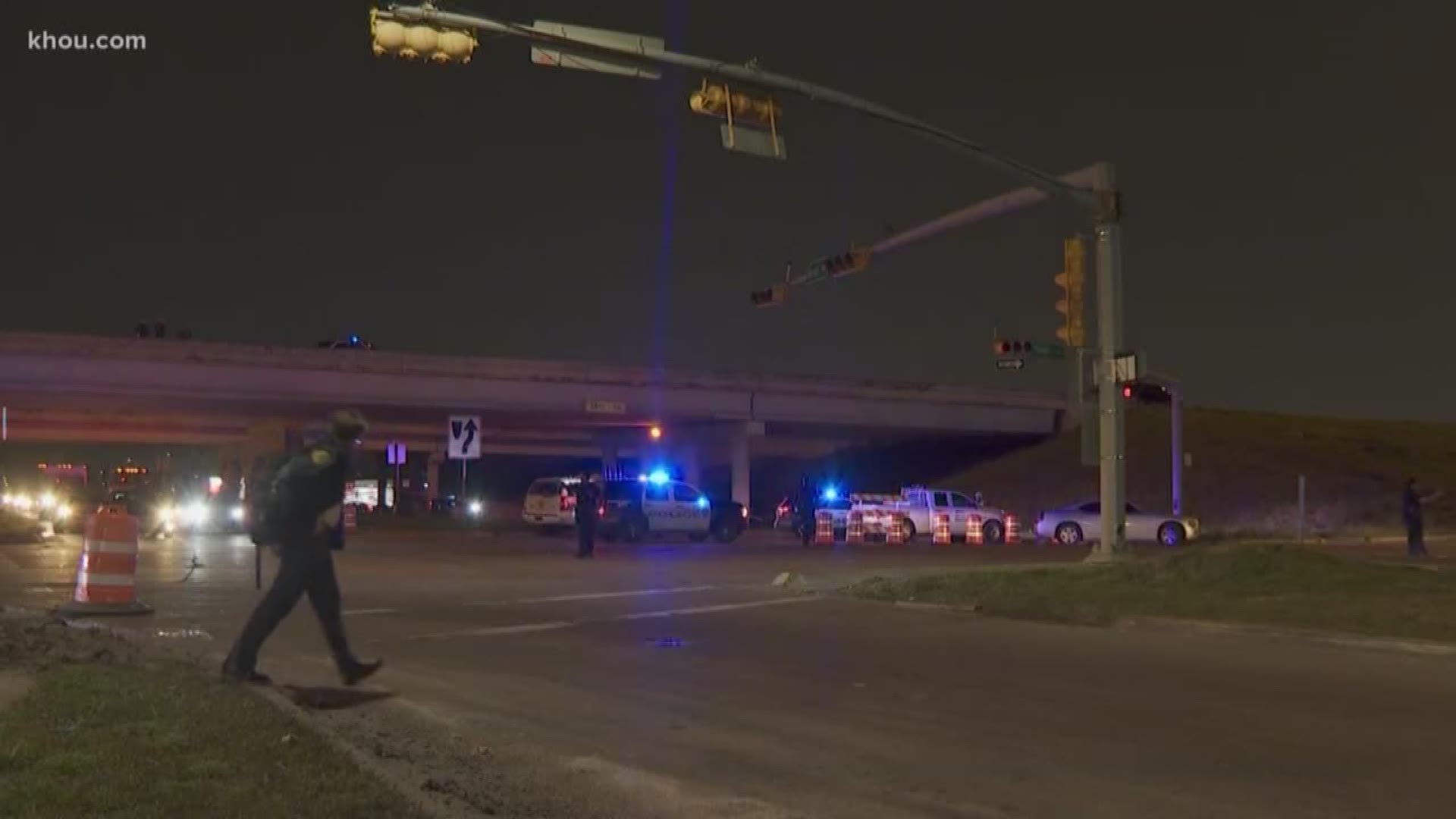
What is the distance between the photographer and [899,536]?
41.2 m

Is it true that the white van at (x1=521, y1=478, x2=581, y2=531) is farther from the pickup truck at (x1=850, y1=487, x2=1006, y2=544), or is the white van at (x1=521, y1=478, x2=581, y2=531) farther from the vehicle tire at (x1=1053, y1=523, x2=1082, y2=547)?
the vehicle tire at (x1=1053, y1=523, x2=1082, y2=547)

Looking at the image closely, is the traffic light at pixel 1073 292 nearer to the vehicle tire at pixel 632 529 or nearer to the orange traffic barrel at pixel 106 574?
the orange traffic barrel at pixel 106 574

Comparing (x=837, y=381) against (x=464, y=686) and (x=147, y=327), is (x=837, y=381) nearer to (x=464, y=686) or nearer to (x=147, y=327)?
(x=147, y=327)

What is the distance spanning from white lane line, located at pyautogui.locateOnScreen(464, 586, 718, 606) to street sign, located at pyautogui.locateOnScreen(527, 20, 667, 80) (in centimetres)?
772

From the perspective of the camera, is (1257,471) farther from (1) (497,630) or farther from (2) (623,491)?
(1) (497,630)

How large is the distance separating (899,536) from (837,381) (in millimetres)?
22726

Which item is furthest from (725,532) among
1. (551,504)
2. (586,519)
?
(586,519)

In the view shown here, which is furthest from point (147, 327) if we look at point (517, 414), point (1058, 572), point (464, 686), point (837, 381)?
point (464, 686)

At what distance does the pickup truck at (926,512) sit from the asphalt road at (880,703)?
21886 millimetres

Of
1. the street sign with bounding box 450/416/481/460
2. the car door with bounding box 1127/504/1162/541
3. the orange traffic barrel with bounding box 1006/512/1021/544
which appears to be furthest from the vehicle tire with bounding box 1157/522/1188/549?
the street sign with bounding box 450/416/481/460

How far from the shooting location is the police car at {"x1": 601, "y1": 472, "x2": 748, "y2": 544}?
38.1m

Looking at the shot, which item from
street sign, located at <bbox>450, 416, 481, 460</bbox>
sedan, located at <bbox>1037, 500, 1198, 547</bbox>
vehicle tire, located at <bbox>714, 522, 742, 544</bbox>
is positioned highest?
street sign, located at <bbox>450, 416, 481, 460</bbox>

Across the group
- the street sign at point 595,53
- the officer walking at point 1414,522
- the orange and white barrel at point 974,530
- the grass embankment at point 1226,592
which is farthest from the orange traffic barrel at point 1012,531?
the street sign at point 595,53

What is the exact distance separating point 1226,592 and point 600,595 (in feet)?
28.2
